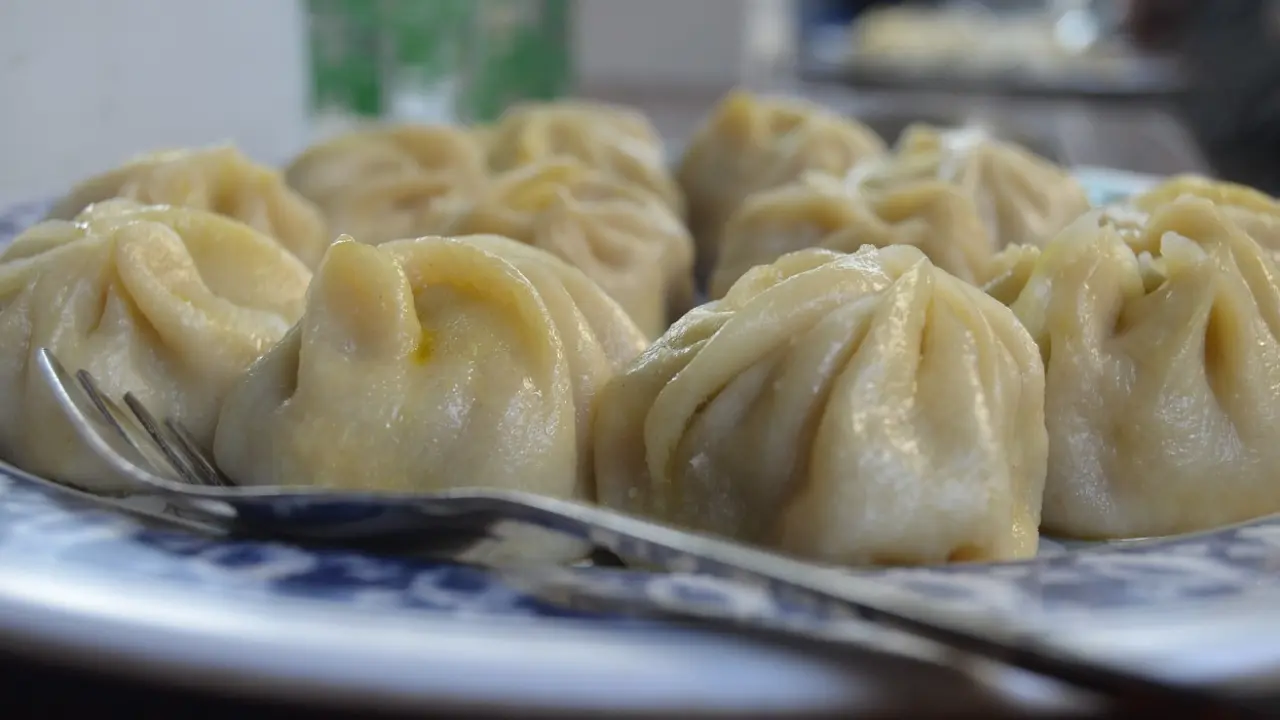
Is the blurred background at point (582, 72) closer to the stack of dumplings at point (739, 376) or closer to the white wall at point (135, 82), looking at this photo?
the white wall at point (135, 82)

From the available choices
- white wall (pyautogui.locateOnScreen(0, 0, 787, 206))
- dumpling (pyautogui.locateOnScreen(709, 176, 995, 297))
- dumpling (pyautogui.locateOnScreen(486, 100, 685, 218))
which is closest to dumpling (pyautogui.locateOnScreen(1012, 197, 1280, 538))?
dumpling (pyautogui.locateOnScreen(709, 176, 995, 297))

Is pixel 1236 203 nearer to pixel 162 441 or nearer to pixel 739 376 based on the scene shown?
pixel 739 376

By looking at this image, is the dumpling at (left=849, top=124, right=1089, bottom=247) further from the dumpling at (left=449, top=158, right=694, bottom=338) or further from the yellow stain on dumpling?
the yellow stain on dumpling

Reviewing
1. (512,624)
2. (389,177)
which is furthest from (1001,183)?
(512,624)

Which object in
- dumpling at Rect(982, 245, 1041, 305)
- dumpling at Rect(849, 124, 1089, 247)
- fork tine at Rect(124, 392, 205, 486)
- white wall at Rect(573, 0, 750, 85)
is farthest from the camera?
white wall at Rect(573, 0, 750, 85)

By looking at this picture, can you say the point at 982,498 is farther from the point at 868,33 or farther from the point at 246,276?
the point at 868,33

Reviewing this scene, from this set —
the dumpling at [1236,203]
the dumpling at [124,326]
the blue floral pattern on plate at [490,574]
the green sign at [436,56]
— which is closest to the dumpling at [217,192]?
the dumpling at [124,326]
